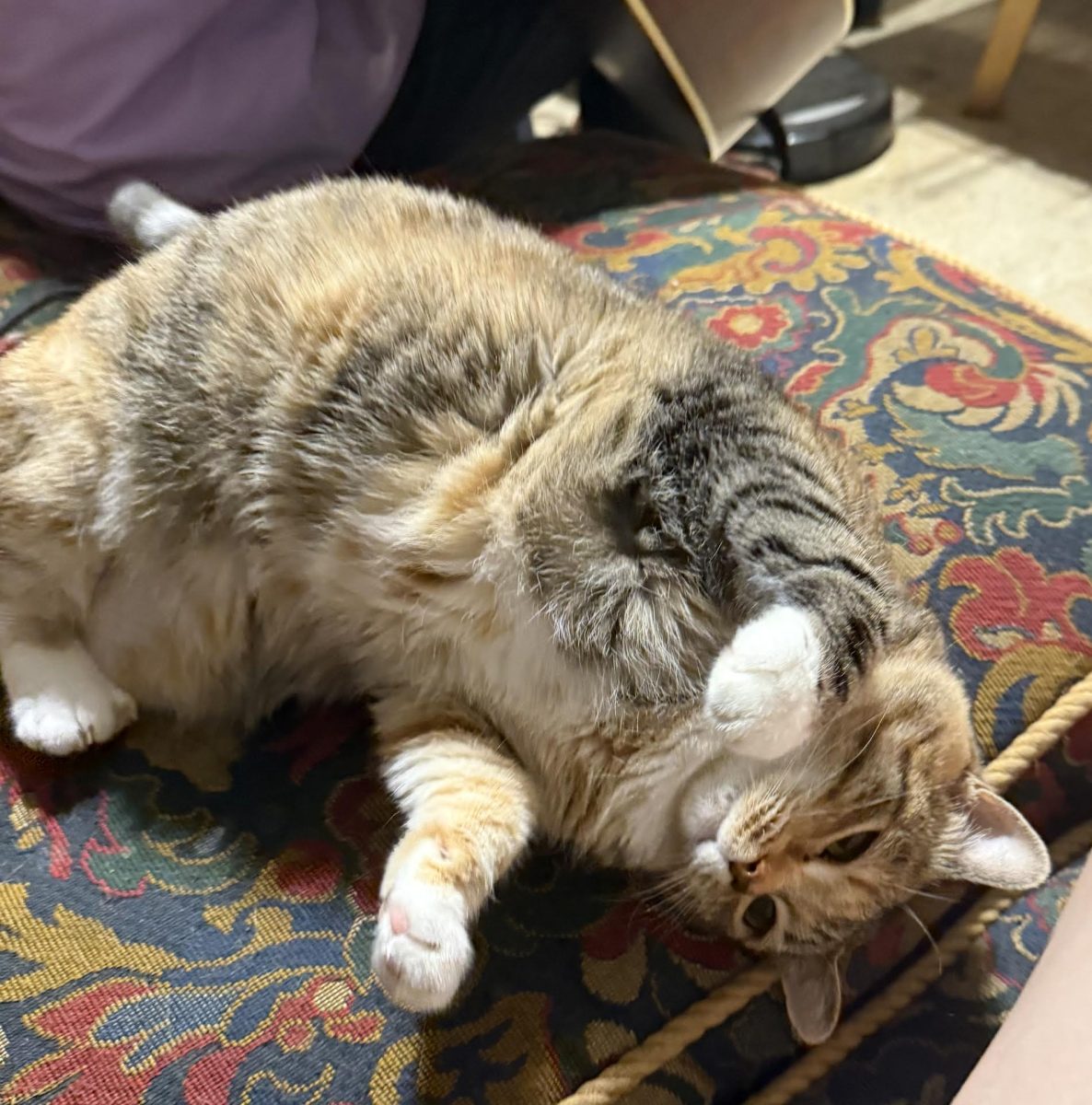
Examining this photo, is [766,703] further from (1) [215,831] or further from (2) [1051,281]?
(2) [1051,281]

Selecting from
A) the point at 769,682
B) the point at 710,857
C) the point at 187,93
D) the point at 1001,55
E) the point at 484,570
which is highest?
the point at 1001,55

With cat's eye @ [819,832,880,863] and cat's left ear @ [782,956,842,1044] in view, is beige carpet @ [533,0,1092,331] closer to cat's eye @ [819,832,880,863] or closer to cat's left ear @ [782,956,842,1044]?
cat's eye @ [819,832,880,863]

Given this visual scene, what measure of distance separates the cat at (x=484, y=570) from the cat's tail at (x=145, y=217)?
109mm

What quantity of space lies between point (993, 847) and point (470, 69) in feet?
5.73

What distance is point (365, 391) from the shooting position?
1201 mm

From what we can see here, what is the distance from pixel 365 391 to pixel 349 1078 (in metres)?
0.77

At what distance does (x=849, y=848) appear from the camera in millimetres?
1139

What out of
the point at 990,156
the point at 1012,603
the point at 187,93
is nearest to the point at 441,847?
the point at 1012,603

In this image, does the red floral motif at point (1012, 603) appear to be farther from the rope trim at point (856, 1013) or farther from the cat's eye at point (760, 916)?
the cat's eye at point (760, 916)

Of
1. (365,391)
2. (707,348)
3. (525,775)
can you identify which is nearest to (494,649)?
(525,775)

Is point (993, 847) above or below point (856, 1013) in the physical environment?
above

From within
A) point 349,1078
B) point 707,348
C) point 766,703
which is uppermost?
point 707,348

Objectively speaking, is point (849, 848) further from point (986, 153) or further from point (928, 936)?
point (986, 153)

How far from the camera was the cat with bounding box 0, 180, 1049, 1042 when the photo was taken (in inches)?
42.8
